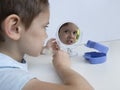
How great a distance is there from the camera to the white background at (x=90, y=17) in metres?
0.97

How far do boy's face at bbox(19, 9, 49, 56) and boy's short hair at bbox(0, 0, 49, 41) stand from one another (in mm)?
14

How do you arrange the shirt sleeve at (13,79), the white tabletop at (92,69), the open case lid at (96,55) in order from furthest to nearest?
1. the open case lid at (96,55)
2. the white tabletop at (92,69)
3. the shirt sleeve at (13,79)

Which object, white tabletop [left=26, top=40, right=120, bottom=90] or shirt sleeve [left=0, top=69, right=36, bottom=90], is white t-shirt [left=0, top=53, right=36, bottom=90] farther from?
white tabletop [left=26, top=40, right=120, bottom=90]

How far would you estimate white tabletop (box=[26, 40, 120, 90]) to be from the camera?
2.00 feet

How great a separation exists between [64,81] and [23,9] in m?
0.20

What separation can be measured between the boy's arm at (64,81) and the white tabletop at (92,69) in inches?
0.9

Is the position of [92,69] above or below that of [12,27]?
below

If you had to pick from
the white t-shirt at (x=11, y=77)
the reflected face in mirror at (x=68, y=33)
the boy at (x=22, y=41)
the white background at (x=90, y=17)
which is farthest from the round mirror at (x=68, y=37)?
the white t-shirt at (x=11, y=77)

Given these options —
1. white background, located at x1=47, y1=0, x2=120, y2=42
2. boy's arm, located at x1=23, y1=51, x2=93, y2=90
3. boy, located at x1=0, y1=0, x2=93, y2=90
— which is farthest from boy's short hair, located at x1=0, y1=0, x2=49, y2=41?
white background, located at x1=47, y1=0, x2=120, y2=42

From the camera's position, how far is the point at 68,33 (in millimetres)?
832

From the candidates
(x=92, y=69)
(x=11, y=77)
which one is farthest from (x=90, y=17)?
(x=11, y=77)

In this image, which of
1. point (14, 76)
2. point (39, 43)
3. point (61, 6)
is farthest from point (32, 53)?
point (61, 6)

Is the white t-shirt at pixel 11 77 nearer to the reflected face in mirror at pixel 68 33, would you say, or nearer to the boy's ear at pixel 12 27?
the boy's ear at pixel 12 27

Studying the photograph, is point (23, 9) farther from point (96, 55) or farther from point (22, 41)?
point (96, 55)
